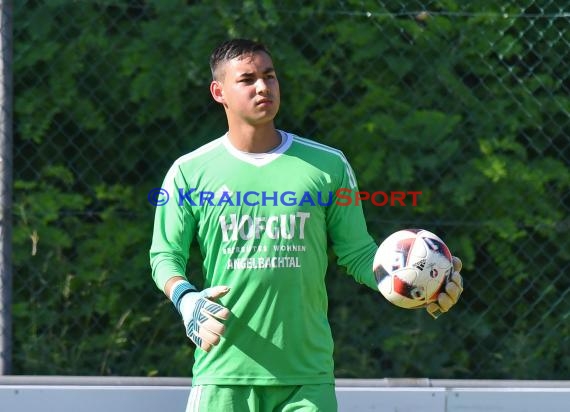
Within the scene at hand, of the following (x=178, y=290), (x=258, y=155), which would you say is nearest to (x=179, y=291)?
(x=178, y=290)

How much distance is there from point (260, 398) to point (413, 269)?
679 millimetres

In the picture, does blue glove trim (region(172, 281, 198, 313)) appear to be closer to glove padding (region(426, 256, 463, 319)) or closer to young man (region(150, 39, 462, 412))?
young man (region(150, 39, 462, 412))

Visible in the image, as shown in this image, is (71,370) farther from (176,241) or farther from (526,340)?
(526,340)

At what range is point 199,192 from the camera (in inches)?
145

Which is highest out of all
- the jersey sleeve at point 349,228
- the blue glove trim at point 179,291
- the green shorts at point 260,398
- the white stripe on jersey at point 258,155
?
the white stripe on jersey at point 258,155

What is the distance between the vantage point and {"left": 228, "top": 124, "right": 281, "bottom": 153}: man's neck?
3.73m

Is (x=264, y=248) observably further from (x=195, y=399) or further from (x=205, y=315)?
(x=195, y=399)

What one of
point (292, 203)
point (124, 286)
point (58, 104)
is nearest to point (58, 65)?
point (58, 104)

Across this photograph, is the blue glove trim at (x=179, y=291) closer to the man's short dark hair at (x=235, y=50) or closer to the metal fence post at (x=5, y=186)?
the man's short dark hair at (x=235, y=50)

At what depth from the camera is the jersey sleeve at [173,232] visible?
3625 mm

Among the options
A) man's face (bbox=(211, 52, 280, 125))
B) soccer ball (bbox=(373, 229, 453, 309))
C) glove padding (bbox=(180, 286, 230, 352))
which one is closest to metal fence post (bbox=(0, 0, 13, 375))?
man's face (bbox=(211, 52, 280, 125))

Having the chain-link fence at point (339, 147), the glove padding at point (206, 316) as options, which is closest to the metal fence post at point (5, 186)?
the chain-link fence at point (339, 147)

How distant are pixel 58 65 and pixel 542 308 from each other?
8.36ft

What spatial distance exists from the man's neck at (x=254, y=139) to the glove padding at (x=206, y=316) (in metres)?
0.58
